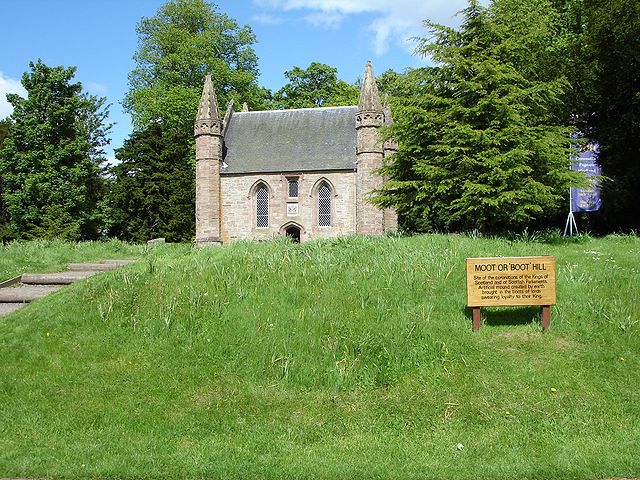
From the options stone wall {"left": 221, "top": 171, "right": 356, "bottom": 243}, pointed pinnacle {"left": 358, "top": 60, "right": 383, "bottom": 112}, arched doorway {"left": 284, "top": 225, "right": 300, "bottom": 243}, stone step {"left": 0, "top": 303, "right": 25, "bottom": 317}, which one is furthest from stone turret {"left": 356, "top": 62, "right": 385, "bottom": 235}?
stone step {"left": 0, "top": 303, "right": 25, "bottom": 317}

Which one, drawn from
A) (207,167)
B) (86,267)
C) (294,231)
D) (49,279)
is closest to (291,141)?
(207,167)

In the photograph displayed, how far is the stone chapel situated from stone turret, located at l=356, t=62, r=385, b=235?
510mm

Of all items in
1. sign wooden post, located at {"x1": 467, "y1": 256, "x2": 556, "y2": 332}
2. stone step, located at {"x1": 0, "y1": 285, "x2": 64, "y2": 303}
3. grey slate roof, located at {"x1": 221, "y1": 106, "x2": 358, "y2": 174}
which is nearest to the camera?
sign wooden post, located at {"x1": 467, "y1": 256, "x2": 556, "y2": 332}

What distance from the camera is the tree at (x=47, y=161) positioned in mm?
35781

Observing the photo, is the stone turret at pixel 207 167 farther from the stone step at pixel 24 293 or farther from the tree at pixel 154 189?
the stone step at pixel 24 293

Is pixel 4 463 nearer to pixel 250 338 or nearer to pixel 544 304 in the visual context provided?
pixel 250 338

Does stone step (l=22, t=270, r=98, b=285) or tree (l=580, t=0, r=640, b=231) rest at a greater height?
tree (l=580, t=0, r=640, b=231)

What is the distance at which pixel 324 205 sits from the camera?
33438 millimetres

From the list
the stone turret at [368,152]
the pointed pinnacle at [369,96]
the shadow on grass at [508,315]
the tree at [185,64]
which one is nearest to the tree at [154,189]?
the tree at [185,64]

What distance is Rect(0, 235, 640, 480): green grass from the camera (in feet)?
19.0

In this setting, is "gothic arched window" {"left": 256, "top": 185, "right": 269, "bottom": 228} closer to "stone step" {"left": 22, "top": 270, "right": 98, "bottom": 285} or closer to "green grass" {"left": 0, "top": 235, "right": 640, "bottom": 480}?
"stone step" {"left": 22, "top": 270, "right": 98, "bottom": 285}

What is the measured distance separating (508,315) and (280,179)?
2540cm

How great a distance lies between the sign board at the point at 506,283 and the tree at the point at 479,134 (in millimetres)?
6339

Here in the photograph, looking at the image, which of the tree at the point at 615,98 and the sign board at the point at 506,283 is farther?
the tree at the point at 615,98
